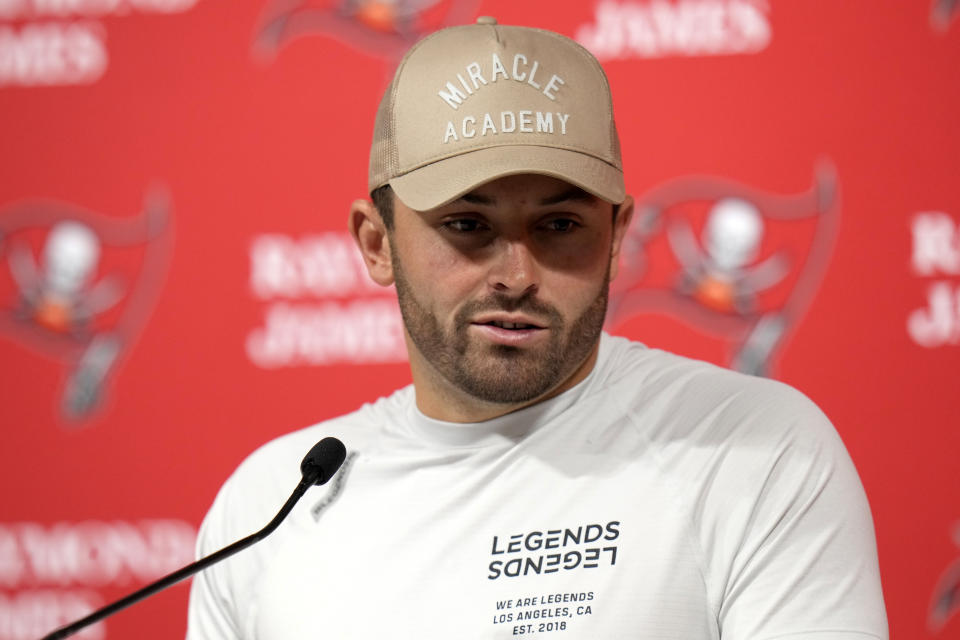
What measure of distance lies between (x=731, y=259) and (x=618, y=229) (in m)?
0.55

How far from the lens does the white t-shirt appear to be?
3.38 ft

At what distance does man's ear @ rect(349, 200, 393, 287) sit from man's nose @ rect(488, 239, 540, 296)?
196mm

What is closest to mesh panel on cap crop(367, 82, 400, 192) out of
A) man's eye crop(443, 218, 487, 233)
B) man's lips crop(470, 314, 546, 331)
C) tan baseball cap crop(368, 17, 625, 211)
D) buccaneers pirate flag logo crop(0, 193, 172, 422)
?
tan baseball cap crop(368, 17, 625, 211)

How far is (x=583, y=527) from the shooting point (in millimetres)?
1108

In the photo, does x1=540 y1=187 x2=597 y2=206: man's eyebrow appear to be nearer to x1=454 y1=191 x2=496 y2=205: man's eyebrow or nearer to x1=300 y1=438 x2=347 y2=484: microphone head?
x1=454 y1=191 x2=496 y2=205: man's eyebrow

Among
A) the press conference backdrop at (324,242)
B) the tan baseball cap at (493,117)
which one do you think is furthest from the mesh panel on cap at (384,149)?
the press conference backdrop at (324,242)

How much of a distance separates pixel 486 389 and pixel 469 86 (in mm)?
332

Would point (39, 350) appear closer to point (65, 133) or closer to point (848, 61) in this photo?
point (65, 133)

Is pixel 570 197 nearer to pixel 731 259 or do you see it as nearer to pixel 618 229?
pixel 618 229

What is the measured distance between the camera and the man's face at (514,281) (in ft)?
3.63

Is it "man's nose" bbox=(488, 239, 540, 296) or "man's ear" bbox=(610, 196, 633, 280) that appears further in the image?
"man's ear" bbox=(610, 196, 633, 280)

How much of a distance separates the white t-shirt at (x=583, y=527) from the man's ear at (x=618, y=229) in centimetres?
11

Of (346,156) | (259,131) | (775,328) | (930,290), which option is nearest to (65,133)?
(259,131)

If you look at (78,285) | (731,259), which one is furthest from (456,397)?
(78,285)
